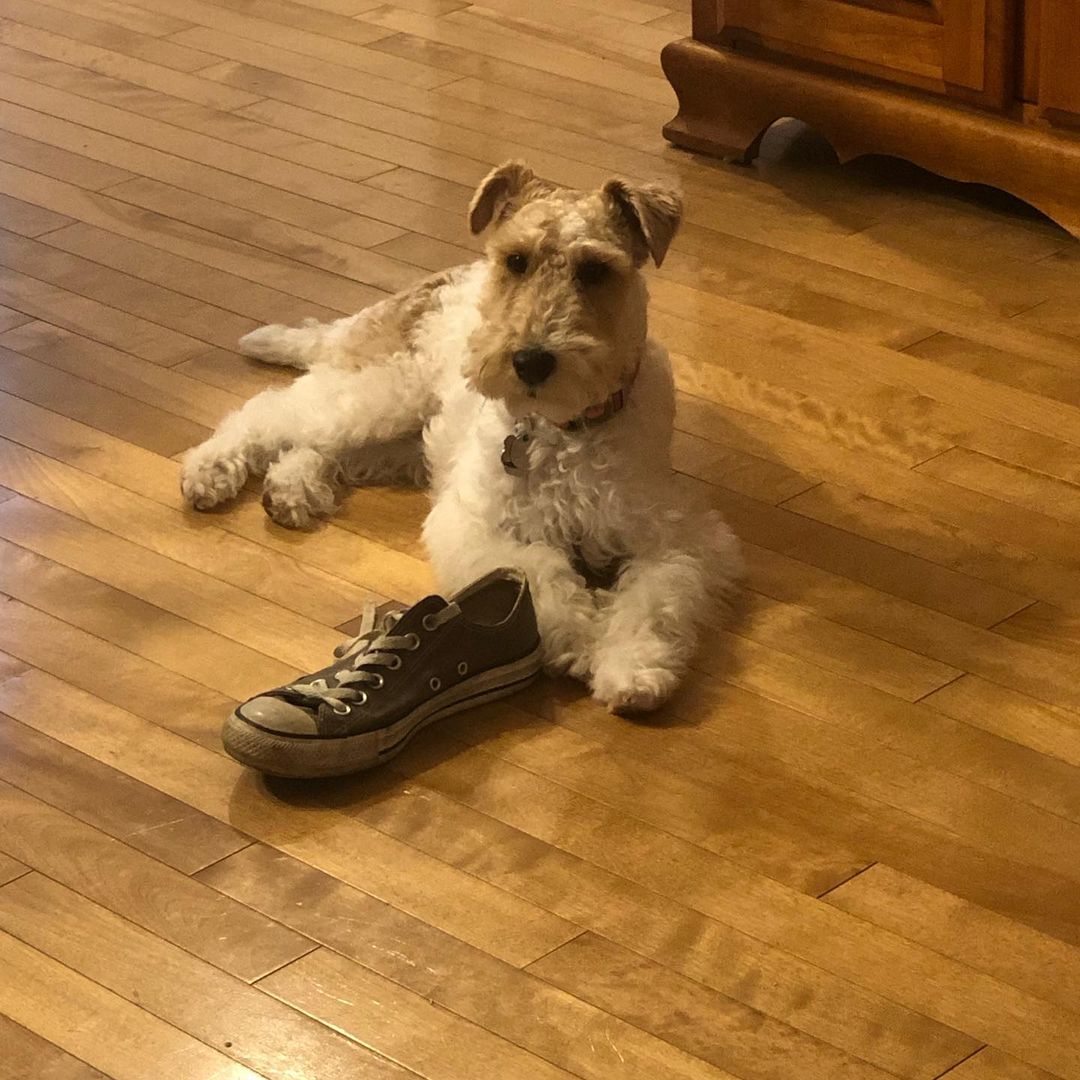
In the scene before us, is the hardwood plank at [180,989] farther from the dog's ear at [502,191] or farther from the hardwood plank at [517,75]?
the hardwood plank at [517,75]

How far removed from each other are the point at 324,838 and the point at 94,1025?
0.40m

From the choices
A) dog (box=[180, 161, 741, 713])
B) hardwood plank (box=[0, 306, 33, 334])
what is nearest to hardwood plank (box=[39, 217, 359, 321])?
hardwood plank (box=[0, 306, 33, 334])

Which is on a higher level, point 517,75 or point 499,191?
point 499,191

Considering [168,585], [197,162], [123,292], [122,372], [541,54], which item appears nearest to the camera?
[168,585]

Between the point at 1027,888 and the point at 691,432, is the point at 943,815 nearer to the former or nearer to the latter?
the point at 1027,888

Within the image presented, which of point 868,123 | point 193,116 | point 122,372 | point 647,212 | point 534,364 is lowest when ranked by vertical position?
point 122,372

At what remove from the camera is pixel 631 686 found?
2484 mm

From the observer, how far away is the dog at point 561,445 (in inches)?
101

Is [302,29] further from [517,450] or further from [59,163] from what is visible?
[517,450]

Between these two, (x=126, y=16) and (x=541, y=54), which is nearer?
(x=541, y=54)

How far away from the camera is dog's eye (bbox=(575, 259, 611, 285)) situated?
259 centimetres

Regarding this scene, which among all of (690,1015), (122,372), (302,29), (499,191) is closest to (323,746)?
(690,1015)

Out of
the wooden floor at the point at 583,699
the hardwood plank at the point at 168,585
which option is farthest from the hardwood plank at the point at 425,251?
the hardwood plank at the point at 168,585

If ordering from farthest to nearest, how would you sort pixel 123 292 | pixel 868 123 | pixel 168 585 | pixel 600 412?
pixel 868 123, pixel 123 292, pixel 168 585, pixel 600 412
